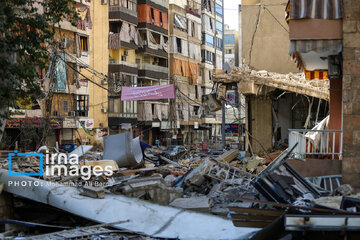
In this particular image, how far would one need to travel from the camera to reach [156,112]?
2061 inches

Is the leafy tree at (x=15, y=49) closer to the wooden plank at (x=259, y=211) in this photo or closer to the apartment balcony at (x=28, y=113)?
the wooden plank at (x=259, y=211)

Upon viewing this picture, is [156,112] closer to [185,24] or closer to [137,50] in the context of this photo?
[137,50]

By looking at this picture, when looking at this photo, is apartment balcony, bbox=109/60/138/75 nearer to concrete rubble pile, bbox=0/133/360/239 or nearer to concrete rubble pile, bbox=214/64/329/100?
concrete rubble pile, bbox=214/64/329/100

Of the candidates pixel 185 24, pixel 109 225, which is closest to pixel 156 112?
pixel 185 24

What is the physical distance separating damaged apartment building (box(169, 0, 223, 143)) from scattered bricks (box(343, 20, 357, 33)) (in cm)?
4293

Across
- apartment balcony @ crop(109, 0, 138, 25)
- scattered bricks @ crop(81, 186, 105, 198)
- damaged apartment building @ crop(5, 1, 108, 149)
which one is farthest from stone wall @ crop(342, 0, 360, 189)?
apartment balcony @ crop(109, 0, 138, 25)

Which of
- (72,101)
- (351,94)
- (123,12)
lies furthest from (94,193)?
(123,12)

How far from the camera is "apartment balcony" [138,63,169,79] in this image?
50.3 m

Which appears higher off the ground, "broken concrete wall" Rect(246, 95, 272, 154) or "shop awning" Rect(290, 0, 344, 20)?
"shop awning" Rect(290, 0, 344, 20)

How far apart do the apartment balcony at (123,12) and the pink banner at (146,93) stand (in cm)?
2129

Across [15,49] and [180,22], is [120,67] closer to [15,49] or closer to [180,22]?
[180,22]

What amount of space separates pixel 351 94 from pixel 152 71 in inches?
1661

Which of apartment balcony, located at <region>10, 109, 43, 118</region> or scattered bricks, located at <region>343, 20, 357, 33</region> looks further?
apartment balcony, located at <region>10, 109, 43, 118</region>

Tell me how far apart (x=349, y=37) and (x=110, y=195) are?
20.8ft
